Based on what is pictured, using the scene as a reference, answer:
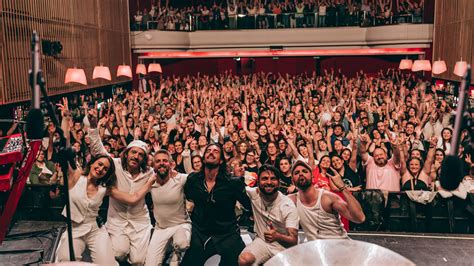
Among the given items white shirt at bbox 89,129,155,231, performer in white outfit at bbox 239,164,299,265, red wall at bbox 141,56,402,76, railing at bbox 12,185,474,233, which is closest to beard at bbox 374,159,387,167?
railing at bbox 12,185,474,233

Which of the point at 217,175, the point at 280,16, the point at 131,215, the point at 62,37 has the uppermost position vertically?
the point at 280,16

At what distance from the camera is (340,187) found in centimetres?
399

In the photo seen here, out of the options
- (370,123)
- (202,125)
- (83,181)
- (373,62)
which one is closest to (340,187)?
(83,181)

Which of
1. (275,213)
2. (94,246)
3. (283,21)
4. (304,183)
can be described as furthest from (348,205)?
(283,21)

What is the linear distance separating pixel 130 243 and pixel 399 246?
3.21 meters

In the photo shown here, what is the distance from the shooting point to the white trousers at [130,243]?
4539 mm

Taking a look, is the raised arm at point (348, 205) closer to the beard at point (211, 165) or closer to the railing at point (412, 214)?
the beard at point (211, 165)

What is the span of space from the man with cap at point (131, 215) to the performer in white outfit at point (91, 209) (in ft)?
0.30

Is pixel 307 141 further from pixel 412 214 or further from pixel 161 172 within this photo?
pixel 161 172

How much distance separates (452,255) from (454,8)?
1172 centimetres

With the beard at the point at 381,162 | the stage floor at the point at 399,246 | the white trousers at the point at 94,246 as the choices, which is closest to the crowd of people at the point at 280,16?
the beard at the point at 381,162

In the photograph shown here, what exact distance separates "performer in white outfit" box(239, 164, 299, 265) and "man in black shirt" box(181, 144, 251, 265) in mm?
170

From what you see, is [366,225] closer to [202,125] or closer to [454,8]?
[202,125]

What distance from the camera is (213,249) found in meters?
4.47
